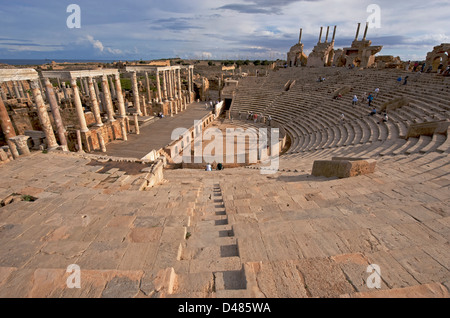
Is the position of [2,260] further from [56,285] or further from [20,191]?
[20,191]

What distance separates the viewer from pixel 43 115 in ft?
36.6

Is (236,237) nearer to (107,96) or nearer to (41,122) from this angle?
(41,122)

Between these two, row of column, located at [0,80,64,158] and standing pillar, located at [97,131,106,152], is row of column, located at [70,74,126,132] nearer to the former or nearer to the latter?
standing pillar, located at [97,131,106,152]

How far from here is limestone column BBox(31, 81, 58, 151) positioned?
10602 millimetres

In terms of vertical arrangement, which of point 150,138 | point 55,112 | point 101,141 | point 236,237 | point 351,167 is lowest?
point 150,138

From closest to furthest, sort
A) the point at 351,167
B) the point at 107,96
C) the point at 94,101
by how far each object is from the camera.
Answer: the point at 351,167 < the point at 94,101 < the point at 107,96

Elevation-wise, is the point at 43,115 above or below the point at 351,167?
above

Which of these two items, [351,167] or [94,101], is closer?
[351,167]

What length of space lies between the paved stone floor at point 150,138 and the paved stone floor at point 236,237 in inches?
263

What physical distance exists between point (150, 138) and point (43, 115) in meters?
6.59

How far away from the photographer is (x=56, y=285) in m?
2.76

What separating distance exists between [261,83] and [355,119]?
18.1m

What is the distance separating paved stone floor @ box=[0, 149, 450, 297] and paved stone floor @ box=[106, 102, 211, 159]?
668 centimetres

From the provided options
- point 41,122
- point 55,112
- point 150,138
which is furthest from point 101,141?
point 150,138
